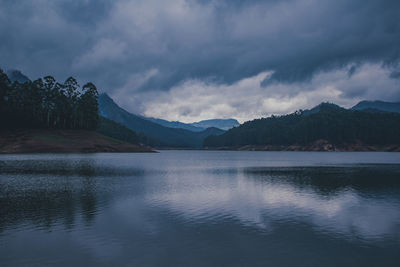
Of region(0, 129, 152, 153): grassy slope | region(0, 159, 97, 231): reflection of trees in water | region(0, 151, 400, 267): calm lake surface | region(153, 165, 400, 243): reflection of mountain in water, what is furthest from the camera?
region(0, 129, 152, 153): grassy slope

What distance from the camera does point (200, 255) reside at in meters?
16.9

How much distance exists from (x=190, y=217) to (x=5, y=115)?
509 feet

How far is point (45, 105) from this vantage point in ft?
555

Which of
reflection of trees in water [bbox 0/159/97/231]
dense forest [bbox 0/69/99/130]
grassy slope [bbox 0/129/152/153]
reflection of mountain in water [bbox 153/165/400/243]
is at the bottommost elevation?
reflection of mountain in water [bbox 153/165/400/243]

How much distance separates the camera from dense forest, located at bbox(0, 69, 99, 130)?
150000 mm

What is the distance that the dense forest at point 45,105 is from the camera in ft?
492

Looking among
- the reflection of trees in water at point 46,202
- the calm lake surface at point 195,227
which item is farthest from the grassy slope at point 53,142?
the calm lake surface at point 195,227

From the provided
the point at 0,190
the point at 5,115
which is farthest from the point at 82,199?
the point at 5,115

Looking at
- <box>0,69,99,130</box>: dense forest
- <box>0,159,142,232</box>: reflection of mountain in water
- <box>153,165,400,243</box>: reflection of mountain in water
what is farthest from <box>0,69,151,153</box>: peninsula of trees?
<box>153,165,400,243</box>: reflection of mountain in water

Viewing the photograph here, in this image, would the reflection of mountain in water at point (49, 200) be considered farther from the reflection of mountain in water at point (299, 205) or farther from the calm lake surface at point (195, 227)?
the reflection of mountain in water at point (299, 205)

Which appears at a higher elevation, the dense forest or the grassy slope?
the dense forest

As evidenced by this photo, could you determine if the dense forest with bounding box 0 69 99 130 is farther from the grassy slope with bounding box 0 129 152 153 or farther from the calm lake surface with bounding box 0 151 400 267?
the calm lake surface with bounding box 0 151 400 267

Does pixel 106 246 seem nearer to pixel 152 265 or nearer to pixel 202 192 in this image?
pixel 152 265

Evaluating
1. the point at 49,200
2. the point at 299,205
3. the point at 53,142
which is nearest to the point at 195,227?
the point at 299,205
